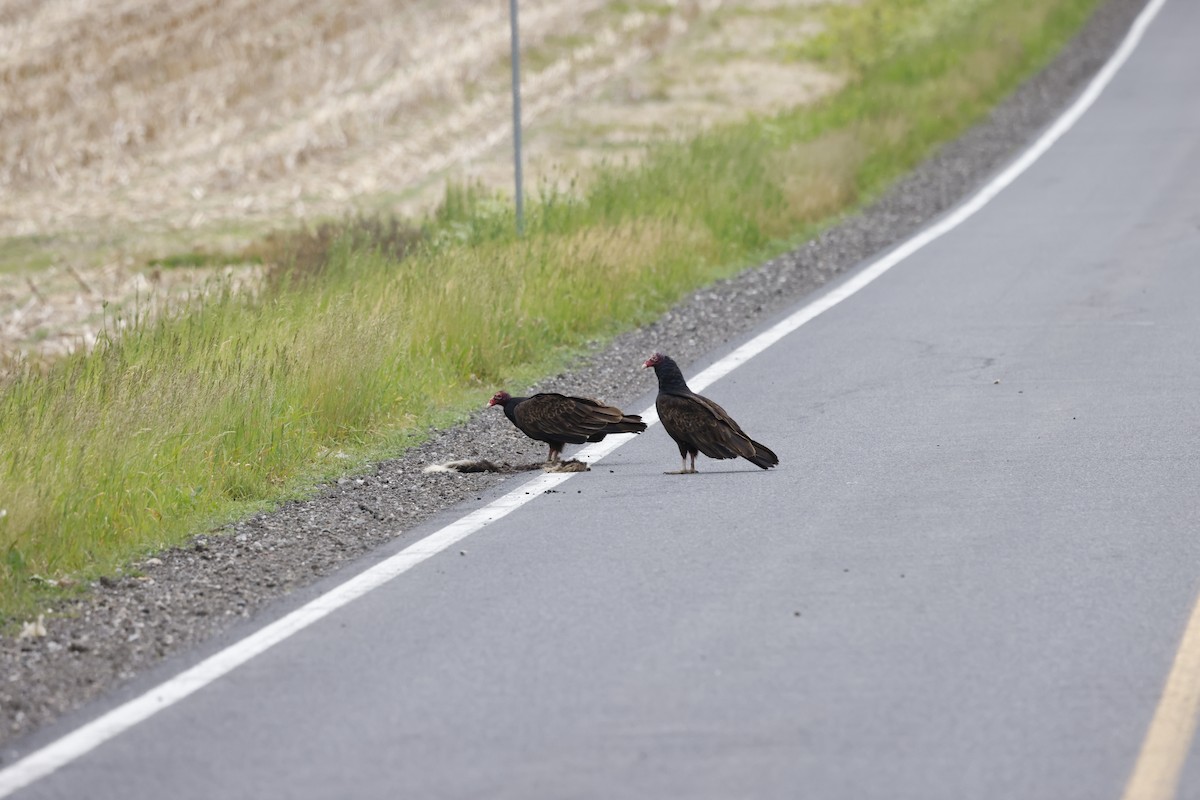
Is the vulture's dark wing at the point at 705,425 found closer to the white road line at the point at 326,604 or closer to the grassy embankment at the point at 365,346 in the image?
the white road line at the point at 326,604

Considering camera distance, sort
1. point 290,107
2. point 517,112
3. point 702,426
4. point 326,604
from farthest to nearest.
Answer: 1. point 290,107
2. point 517,112
3. point 702,426
4. point 326,604

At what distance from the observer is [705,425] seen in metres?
8.60

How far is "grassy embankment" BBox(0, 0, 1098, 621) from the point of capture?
8.00 metres

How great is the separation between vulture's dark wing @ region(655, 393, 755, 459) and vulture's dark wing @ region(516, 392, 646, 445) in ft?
1.32

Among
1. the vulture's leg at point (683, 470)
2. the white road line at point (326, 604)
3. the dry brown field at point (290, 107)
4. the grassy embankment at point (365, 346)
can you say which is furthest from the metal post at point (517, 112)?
the vulture's leg at point (683, 470)

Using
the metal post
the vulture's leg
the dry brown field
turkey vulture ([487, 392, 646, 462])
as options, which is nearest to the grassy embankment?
the metal post

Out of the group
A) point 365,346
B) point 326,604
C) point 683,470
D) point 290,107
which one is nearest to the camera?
point 326,604

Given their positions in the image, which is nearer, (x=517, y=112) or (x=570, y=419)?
(x=570, y=419)

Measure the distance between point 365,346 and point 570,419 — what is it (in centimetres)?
218

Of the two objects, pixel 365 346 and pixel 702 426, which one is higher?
pixel 702 426

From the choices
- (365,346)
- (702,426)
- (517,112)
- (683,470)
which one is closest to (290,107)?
(517,112)

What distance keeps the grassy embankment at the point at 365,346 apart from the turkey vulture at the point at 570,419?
1075 millimetres

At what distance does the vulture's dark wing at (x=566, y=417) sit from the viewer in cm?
895

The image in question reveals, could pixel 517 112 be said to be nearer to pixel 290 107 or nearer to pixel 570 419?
pixel 570 419
